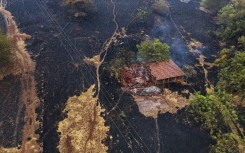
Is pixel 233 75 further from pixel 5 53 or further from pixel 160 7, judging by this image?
pixel 5 53

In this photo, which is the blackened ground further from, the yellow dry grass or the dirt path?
→ the yellow dry grass

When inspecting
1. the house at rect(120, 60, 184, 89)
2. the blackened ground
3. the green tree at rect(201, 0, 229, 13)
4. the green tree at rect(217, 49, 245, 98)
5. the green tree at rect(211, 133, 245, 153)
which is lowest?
the blackened ground

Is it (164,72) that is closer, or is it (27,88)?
(27,88)

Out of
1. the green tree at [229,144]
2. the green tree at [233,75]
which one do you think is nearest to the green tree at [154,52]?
the green tree at [233,75]

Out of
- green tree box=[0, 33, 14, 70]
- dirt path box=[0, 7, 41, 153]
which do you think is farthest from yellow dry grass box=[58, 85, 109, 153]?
green tree box=[0, 33, 14, 70]

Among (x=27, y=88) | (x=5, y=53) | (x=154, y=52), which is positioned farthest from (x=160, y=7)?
(x=27, y=88)

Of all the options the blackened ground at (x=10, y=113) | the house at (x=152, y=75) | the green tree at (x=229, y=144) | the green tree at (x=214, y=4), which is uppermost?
the green tree at (x=214, y=4)

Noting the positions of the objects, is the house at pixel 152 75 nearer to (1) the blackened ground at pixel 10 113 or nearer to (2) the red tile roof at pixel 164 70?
(2) the red tile roof at pixel 164 70
